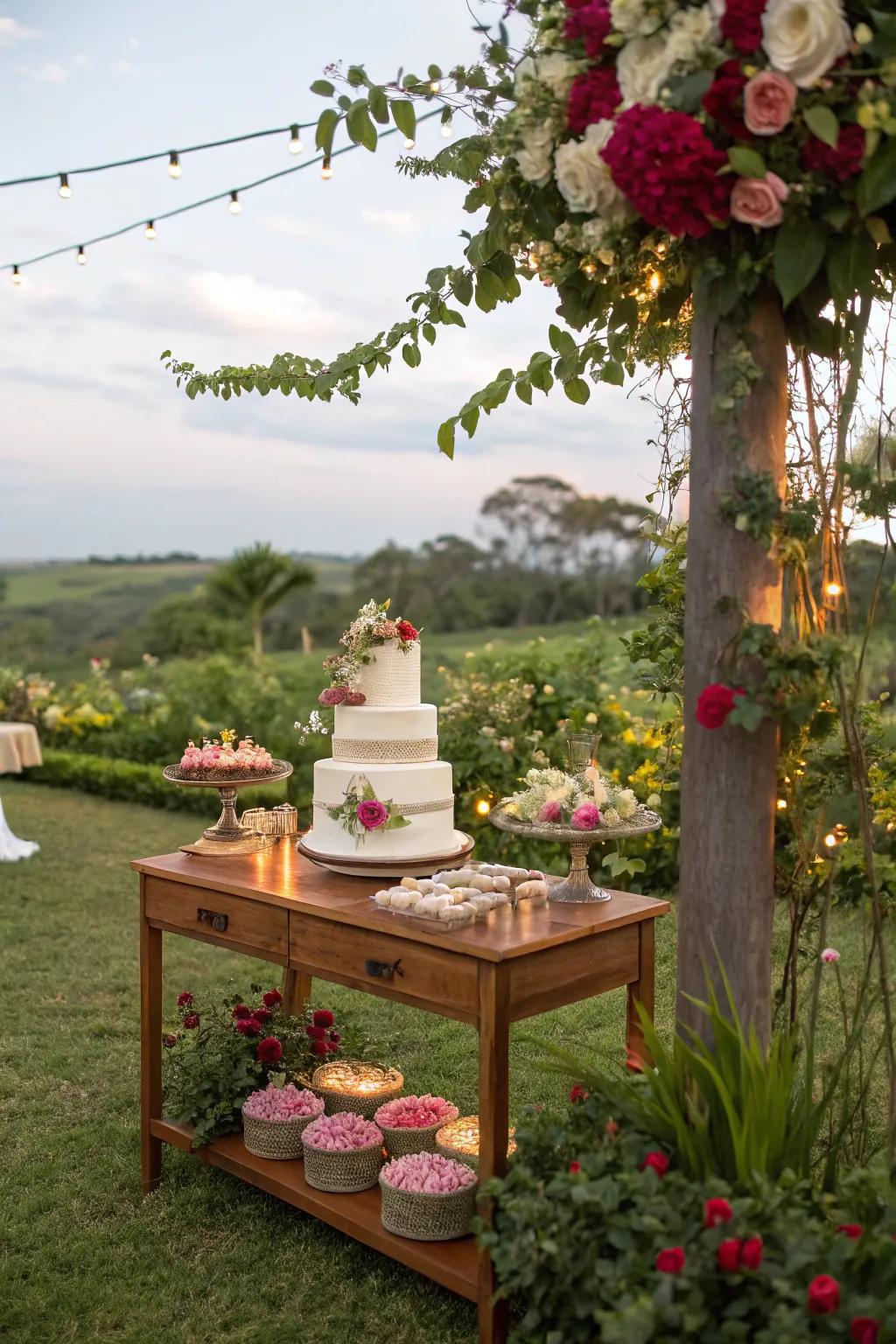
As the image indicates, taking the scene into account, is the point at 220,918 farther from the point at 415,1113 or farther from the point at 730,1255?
the point at 730,1255

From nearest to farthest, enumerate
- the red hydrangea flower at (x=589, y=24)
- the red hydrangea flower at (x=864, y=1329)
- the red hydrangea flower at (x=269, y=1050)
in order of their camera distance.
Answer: the red hydrangea flower at (x=864, y=1329)
the red hydrangea flower at (x=589, y=24)
the red hydrangea flower at (x=269, y=1050)

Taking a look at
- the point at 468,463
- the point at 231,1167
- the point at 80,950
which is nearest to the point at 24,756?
the point at 80,950

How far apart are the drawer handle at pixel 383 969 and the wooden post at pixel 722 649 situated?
2.34 feet

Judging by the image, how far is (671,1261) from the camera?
1.73 m

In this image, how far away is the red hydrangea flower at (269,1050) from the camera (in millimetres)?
3408

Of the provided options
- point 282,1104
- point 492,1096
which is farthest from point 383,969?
point 282,1104

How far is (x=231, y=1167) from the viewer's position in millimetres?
3154

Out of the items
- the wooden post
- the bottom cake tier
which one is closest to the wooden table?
the bottom cake tier

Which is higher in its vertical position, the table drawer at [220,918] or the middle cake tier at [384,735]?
the middle cake tier at [384,735]

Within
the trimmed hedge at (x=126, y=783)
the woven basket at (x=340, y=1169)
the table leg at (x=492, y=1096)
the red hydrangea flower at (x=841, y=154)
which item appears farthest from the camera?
the trimmed hedge at (x=126, y=783)

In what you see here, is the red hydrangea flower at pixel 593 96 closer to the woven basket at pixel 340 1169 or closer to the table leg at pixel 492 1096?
the table leg at pixel 492 1096

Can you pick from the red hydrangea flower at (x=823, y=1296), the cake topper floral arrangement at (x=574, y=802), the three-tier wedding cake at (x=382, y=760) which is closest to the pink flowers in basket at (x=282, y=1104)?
the three-tier wedding cake at (x=382, y=760)

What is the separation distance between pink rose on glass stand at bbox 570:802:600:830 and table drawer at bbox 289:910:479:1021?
415mm

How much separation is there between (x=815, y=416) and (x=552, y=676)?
4.70 m
